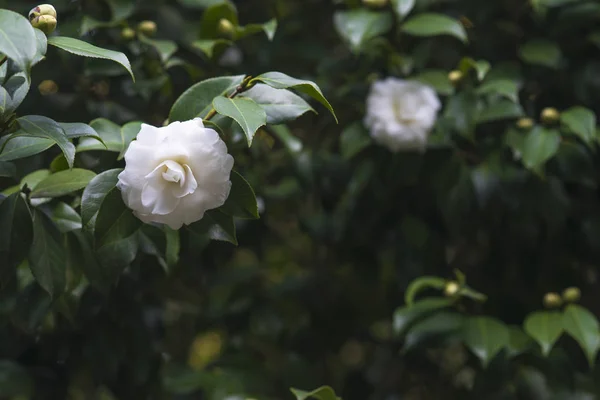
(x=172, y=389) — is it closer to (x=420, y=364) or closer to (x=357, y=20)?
(x=420, y=364)

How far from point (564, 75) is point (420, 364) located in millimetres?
745

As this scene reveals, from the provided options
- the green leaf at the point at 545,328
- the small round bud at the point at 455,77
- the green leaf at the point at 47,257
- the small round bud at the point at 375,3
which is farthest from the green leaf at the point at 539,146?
the green leaf at the point at 47,257

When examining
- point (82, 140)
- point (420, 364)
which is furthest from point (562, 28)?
point (82, 140)

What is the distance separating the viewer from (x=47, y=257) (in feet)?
3.65

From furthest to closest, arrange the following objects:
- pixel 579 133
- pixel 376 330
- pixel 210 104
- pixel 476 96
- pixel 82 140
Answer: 1. pixel 376 330
2. pixel 476 96
3. pixel 579 133
4. pixel 82 140
5. pixel 210 104

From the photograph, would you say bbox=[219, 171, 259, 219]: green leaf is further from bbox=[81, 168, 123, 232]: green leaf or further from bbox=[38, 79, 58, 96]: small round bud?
bbox=[38, 79, 58, 96]: small round bud

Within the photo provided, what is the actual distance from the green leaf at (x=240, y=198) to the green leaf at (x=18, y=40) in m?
0.29

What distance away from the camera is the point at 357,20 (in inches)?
62.1

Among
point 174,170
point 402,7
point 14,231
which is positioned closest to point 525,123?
point 402,7

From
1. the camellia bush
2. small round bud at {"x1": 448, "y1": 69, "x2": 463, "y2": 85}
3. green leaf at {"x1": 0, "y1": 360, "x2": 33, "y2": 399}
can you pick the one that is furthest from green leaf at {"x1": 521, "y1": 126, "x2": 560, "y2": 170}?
green leaf at {"x1": 0, "y1": 360, "x2": 33, "y2": 399}

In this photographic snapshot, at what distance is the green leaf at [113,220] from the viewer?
101 cm

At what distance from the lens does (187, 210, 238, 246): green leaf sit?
106 centimetres

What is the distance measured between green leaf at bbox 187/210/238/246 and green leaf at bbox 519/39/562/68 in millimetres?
907

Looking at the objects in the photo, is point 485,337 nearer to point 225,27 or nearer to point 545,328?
point 545,328
